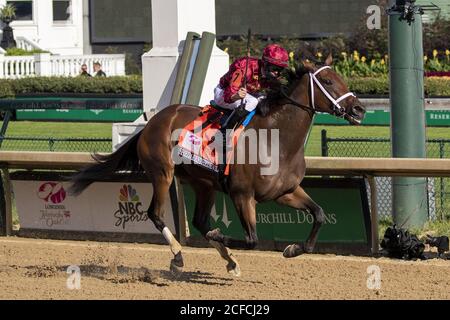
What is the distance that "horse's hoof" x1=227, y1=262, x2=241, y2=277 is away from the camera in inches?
334

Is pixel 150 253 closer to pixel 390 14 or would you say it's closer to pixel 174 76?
pixel 174 76

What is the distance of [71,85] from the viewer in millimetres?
22109

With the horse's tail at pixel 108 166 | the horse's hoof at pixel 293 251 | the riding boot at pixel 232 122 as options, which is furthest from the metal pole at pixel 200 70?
the horse's hoof at pixel 293 251

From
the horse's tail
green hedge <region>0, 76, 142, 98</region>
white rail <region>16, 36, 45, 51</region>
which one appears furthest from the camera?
white rail <region>16, 36, 45, 51</region>

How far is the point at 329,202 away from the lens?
9555 millimetres

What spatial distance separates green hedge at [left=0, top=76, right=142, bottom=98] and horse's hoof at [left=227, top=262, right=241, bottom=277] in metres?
13.1

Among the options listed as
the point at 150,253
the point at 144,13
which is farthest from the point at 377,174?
the point at 144,13

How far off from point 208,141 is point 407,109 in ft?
9.15

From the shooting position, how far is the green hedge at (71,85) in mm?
21656

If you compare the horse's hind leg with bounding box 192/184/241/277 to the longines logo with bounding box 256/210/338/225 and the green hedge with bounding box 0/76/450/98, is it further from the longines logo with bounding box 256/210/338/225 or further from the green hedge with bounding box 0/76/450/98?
the green hedge with bounding box 0/76/450/98

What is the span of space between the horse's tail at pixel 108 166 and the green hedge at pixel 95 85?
10470 mm

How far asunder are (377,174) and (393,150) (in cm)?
116

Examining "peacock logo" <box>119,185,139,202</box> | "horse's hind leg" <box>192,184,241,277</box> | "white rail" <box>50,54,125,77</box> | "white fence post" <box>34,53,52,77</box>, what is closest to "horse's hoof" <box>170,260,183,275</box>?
"horse's hind leg" <box>192,184,241,277</box>

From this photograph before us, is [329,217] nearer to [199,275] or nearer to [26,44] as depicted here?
[199,275]
